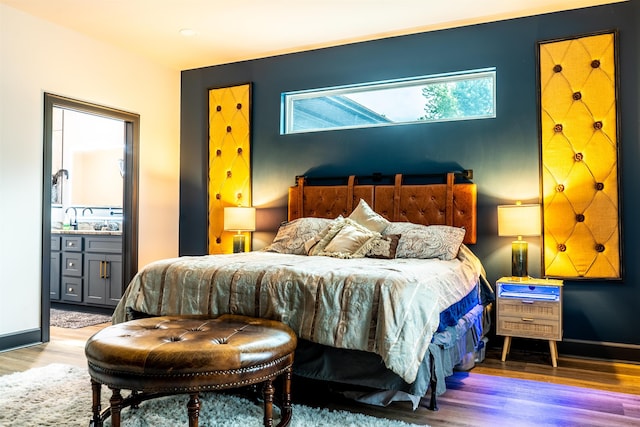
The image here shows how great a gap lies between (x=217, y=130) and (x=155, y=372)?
13.0 feet

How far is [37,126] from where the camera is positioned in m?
4.21

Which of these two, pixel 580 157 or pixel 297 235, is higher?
pixel 580 157

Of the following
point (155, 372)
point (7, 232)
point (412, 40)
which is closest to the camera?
point (155, 372)

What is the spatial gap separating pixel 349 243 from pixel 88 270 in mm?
3377

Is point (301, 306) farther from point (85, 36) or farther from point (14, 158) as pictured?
point (85, 36)

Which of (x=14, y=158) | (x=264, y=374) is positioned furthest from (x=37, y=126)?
(x=264, y=374)

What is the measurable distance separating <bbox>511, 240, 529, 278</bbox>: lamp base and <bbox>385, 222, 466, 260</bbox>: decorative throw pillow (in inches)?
17.3

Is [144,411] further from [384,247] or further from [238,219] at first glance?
[238,219]

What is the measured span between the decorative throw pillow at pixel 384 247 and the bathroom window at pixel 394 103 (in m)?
1.33

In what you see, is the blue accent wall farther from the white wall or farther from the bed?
the white wall

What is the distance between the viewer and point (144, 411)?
254 cm

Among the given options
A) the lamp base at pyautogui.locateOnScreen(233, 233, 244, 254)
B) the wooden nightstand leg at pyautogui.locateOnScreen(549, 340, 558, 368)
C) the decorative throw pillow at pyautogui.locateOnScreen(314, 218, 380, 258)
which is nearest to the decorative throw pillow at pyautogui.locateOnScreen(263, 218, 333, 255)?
the decorative throw pillow at pyautogui.locateOnScreen(314, 218, 380, 258)

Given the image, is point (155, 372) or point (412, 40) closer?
point (155, 372)

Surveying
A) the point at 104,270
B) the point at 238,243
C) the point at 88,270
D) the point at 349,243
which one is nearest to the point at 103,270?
the point at 104,270
